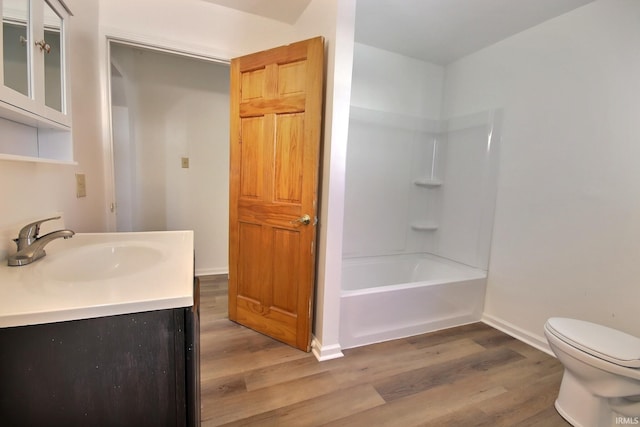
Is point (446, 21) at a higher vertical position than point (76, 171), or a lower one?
higher

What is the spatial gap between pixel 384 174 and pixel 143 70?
264 centimetres

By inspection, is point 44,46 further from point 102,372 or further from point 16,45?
point 102,372

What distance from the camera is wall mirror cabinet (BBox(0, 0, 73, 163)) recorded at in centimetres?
86

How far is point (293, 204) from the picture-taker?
1.83 m

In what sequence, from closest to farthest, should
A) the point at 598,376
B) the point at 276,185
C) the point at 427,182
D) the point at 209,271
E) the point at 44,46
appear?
the point at 44,46, the point at 598,376, the point at 276,185, the point at 427,182, the point at 209,271

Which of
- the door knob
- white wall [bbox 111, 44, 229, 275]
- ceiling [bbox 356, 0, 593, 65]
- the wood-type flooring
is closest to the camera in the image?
the wood-type flooring

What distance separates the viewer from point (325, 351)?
1.80m

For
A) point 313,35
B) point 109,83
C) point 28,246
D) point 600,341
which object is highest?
point 313,35

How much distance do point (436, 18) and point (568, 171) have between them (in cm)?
146

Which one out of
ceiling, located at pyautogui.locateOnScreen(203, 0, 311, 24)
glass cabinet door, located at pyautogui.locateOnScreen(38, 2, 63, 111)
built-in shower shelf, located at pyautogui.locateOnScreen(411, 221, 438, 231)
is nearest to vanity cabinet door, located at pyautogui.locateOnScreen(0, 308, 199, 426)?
glass cabinet door, located at pyautogui.locateOnScreen(38, 2, 63, 111)

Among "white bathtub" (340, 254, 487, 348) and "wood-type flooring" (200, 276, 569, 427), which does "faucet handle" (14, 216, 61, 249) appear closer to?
"wood-type flooring" (200, 276, 569, 427)

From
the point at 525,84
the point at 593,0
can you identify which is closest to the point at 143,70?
the point at 525,84

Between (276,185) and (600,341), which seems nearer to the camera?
(600,341)

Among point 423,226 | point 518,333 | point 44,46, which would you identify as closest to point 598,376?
point 518,333
